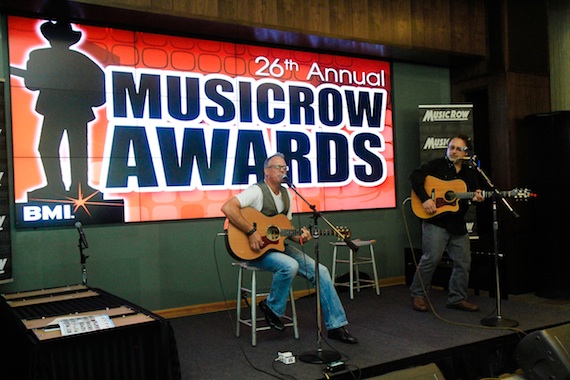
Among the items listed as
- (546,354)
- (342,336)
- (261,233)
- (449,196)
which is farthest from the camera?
(449,196)

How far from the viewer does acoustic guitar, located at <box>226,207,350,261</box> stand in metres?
3.97

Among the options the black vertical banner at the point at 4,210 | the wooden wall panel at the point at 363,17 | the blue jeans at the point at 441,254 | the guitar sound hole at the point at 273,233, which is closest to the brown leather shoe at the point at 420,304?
the blue jeans at the point at 441,254

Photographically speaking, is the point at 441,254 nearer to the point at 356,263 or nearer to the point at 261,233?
the point at 356,263

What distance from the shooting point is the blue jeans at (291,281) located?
12.8 feet

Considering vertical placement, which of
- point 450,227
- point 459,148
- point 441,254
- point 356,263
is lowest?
point 356,263

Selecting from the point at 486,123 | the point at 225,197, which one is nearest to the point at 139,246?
the point at 225,197

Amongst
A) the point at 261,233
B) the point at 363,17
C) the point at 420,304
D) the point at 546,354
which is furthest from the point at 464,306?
the point at 363,17

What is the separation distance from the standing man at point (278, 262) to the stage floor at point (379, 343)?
0.59 feet

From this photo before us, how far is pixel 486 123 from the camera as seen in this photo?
6871mm

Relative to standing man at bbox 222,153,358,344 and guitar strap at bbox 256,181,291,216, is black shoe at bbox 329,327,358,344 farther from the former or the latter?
guitar strap at bbox 256,181,291,216

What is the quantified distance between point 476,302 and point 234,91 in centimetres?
309

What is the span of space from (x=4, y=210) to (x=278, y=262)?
6.94 ft

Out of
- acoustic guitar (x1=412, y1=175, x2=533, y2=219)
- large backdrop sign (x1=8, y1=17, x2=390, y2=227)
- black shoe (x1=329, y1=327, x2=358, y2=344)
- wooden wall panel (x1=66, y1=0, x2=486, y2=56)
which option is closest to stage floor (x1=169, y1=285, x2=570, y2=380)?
black shoe (x1=329, y1=327, x2=358, y2=344)

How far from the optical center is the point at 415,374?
2.96m
